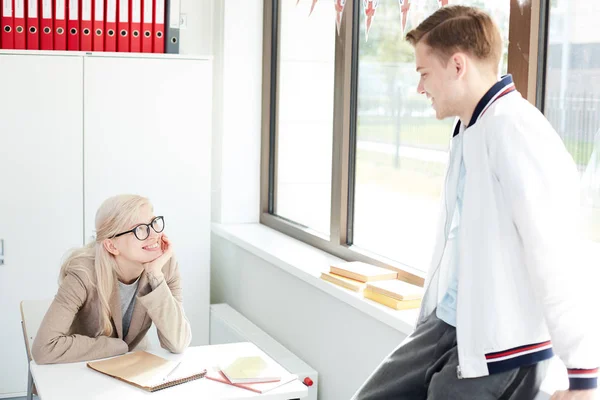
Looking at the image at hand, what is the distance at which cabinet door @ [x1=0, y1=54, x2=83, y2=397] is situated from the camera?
3.67m

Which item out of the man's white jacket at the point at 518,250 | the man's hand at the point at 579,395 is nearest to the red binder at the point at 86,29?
the man's white jacket at the point at 518,250

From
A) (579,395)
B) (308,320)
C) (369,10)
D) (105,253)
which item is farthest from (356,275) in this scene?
(579,395)

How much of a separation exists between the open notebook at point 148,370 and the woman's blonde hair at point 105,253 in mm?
242

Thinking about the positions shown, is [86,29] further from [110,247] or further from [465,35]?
[465,35]

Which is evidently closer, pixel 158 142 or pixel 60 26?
pixel 60 26

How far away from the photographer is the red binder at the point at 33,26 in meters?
3.72

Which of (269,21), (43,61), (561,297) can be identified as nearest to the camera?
(561,297)

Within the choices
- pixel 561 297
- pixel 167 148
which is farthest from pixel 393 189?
pixel 561 297

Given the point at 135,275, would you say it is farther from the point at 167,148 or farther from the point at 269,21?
the point at 269,21

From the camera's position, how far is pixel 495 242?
1684mm

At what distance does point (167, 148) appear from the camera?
3922mm

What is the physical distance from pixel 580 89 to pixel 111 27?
2440 millimetres

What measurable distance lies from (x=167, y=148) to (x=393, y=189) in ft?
4.30

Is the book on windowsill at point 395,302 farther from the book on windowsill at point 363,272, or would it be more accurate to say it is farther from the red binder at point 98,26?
the red binder at point 98,26
